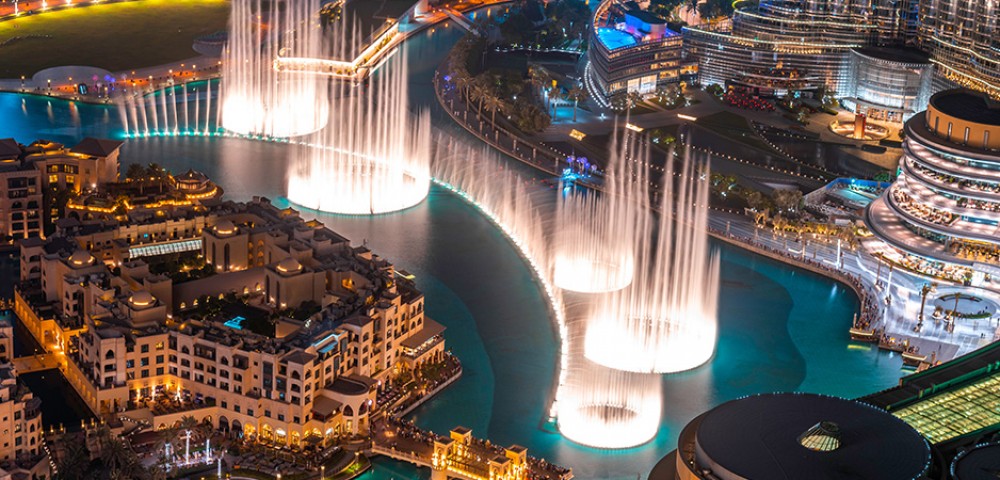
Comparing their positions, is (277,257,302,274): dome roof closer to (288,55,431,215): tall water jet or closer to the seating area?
(288,55,431,215): tall water jet

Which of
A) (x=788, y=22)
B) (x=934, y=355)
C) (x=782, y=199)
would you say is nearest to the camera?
(x=934, y=355)

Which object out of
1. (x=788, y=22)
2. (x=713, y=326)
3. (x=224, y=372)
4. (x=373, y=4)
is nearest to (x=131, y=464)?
(x=224, y=372)

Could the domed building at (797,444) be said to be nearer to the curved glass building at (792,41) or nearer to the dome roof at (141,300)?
the dome roof at (141,300)

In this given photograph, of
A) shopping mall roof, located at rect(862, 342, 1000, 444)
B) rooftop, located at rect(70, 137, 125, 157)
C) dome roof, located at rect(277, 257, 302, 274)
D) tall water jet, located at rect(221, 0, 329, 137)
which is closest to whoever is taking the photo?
shopping mall roof, located at rect(862, 342, 1000, 444)

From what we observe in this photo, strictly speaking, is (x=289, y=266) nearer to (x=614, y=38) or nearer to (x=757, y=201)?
(x=757, y=201)

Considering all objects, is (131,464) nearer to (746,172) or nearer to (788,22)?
(746,172)

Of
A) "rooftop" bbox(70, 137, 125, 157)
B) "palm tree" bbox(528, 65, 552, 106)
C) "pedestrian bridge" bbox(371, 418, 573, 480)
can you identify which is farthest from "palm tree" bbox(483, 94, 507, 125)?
"pedestrian bridge" bbox(371, 418, 573, 480)
